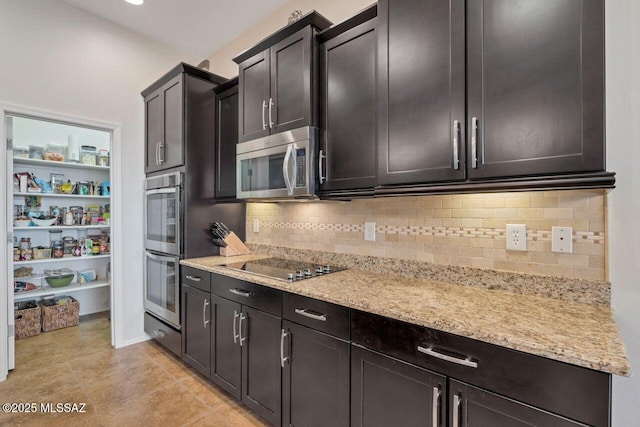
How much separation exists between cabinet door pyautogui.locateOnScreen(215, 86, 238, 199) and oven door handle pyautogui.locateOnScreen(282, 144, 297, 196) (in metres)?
0.92

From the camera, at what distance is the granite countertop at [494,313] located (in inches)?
33.6

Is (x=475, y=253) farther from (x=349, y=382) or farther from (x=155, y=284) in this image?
(x=155, y=284)

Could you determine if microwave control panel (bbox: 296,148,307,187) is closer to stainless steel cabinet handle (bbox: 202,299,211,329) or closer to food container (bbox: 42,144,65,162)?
stainless steel cabinet handle (bbox: 202,299,211,329)

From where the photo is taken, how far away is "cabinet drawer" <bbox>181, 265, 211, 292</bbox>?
2236mm

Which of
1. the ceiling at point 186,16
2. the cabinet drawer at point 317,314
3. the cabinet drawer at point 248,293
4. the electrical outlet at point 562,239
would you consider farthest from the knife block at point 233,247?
the electrical outlet at point 562,239

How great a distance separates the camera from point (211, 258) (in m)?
2.61

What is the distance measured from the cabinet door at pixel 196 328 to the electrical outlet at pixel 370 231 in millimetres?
1232

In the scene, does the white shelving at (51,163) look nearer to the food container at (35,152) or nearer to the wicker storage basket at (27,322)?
the food container at (35,152)

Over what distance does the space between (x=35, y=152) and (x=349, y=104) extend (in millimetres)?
3671

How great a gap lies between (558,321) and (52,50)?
153 inches

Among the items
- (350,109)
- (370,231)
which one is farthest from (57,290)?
(350,109)

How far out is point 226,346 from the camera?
2.05 meters

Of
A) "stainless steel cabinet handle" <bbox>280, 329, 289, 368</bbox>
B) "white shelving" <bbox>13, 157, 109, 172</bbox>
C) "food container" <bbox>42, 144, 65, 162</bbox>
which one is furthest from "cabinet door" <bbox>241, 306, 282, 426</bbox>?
"food container" <bbox>42, 144, 65, 162</bbox>

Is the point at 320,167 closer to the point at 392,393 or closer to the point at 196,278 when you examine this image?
the point at 392,393
